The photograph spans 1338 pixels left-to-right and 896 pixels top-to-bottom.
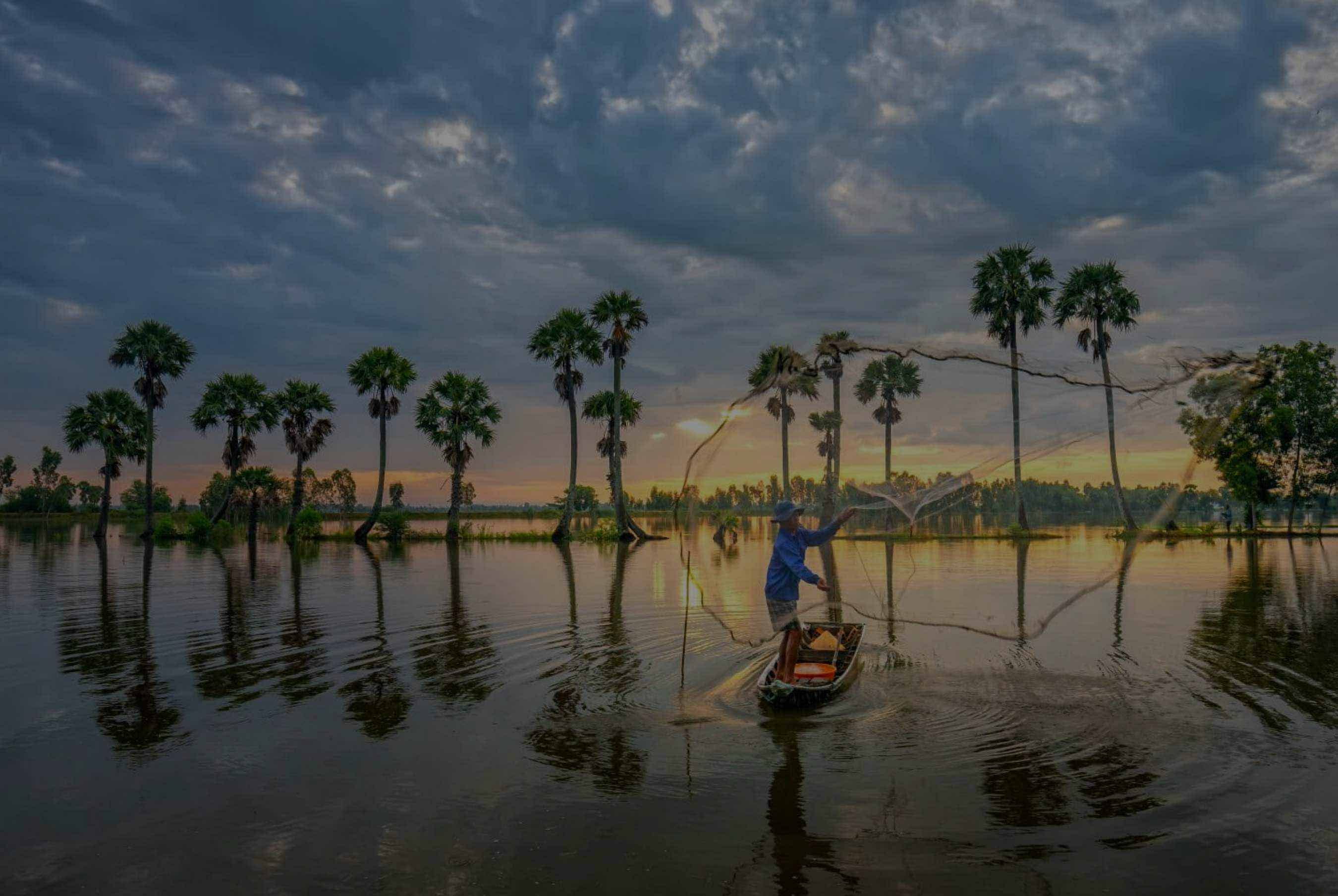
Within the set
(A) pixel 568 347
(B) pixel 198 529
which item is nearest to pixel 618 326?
(A) pixel 568 347

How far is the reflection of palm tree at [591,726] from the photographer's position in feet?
23.9

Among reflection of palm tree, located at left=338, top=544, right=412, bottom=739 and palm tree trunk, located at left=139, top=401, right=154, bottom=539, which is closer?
reflection of palm tree, located at left=338, top=544, right=412, bottom=739

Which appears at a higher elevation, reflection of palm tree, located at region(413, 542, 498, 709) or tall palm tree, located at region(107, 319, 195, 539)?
tall palm tree, located at region(107, 319, 195, 539)

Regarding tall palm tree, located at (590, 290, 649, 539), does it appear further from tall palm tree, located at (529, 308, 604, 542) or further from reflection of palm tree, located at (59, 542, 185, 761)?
reflection of palm tree, located at (59, 542, 185, 761)

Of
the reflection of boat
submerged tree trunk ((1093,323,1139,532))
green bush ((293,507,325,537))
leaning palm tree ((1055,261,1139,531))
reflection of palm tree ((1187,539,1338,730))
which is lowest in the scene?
reflection of palm tree ((1187,539,1338,730))

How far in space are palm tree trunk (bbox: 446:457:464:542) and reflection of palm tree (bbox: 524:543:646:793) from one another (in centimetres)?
4190

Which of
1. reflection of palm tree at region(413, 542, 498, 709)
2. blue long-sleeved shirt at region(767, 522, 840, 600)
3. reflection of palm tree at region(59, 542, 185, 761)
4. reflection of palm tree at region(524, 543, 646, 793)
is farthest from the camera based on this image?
reflection of palm tree at region(413, 542, 498, 709)

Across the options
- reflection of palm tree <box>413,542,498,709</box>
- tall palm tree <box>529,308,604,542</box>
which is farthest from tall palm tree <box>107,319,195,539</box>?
reflection of palm tree <box>413,542,498,709</box>

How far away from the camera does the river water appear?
540 cm

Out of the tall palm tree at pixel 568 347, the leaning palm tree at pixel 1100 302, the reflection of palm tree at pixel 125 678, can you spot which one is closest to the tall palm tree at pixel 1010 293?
the leaning palm tree at pixel 1100 302

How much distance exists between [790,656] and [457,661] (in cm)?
546

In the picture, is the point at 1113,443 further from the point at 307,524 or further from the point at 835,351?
the point at 307,524

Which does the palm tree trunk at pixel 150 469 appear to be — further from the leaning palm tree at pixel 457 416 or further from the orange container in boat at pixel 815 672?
the orange container in boat at pixel 815 672

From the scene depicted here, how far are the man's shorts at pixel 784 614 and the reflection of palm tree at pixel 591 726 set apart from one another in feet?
7.21
